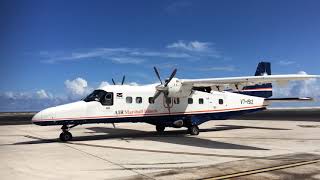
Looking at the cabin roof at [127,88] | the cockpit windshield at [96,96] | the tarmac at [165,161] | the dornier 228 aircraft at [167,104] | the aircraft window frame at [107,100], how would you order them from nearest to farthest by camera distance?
the tarmac at [165,161] < the dornier 228 aircraft at [167,104] < the cockpit windshield at [96,96] < the aircraft window frame at [107,100] < the cabin roof at [127,88]

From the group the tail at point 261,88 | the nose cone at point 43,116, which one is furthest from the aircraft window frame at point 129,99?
the tail at point 261,88

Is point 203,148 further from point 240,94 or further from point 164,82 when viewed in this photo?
point 240,94

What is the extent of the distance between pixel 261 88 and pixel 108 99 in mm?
13643

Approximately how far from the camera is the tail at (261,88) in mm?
28622

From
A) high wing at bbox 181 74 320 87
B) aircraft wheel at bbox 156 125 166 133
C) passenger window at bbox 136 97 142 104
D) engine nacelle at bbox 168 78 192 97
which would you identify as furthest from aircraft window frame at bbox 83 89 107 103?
aircraft wheel at bbox 156 125 166 133

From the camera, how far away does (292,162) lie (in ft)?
42.1

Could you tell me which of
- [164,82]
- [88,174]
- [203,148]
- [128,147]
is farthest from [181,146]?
[88,174]

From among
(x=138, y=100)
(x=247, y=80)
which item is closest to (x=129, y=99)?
(x=138, y=100)

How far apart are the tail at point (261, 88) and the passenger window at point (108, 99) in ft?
38.9

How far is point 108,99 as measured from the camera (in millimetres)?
21734

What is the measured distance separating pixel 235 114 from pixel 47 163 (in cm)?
1662

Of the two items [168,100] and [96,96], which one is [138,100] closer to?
[168,100]

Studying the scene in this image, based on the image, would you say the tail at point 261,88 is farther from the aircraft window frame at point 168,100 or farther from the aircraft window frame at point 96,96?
the aircraft window frame at point 96,96

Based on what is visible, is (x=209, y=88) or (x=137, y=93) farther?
(x=209, y=88)
